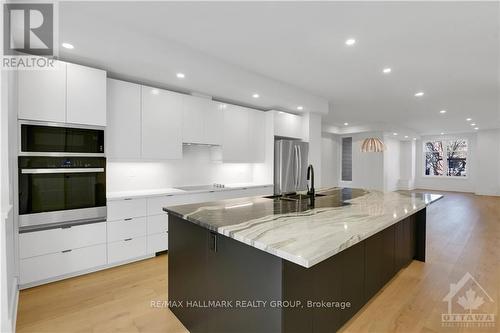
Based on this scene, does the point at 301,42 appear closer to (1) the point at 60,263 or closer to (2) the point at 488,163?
(1) the point at 60,263

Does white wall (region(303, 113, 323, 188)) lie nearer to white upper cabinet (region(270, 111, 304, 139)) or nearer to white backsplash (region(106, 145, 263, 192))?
white upper cabinet (region(270, 111, 304, 139))

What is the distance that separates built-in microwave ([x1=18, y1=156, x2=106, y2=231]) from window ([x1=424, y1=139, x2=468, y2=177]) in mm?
13176

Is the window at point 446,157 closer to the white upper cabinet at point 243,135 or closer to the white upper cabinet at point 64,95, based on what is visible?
the white upper cabinet at point 243,135

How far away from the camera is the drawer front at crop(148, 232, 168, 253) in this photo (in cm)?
323

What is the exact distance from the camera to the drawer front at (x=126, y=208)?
2924mm

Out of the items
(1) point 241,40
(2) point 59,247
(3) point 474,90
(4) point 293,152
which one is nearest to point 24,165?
(2) point 59,247

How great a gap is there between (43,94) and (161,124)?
1.32 metres

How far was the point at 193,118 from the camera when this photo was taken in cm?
383

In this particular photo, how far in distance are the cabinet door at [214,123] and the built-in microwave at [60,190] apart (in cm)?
162

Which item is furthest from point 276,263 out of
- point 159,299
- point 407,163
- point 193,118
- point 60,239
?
point 407,163

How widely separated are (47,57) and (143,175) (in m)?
1.81

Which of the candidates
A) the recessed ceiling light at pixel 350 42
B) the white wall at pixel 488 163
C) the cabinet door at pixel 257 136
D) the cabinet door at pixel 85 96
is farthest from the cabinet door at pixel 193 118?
the white wall at pixel 488 163

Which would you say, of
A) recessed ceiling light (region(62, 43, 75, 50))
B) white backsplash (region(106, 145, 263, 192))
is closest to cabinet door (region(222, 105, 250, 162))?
white backsplash (region(106, 145, 263, 192))

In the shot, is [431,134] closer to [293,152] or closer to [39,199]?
[293,152]
